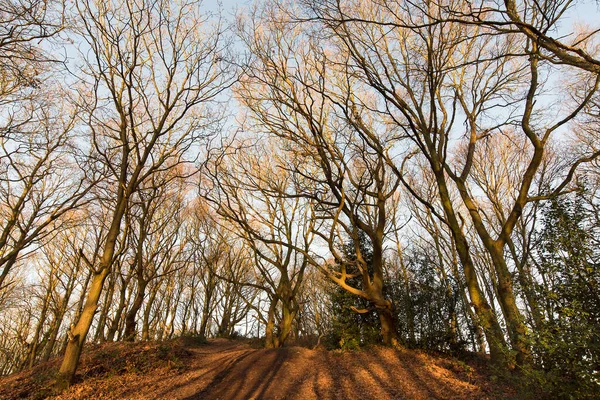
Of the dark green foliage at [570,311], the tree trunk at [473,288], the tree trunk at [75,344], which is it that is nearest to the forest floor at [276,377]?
the tree trunk at [75,344]

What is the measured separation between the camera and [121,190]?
7816mm

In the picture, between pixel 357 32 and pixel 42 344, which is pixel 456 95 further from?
pixel 42 344

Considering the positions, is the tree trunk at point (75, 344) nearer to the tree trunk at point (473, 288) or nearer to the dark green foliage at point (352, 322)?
the dark green foliage at point (352, 322)

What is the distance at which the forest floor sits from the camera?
6480 millimetres

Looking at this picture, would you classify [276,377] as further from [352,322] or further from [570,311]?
[570,311]

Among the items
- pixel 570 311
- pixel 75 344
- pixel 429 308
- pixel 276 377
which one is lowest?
pixel 276 377

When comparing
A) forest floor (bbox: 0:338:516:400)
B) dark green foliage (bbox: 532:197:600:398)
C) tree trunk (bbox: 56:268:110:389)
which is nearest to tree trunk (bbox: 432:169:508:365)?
forest floor (bbox: 0:338:516:400)

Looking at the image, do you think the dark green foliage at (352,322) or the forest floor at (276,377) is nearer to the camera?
the forest floor at (276,377)

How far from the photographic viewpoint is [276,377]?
24.4 feet

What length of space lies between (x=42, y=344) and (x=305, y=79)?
58.5 ft

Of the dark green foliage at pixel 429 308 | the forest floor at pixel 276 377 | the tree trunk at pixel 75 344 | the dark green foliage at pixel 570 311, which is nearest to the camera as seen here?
the dark green foliage at pixel 570 311

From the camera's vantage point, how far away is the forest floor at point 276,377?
648 centimetres

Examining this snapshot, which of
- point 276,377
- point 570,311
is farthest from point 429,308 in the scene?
point 570,311

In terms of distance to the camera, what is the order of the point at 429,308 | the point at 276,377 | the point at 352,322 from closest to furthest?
the point at 276,377, the point at 429,308, the point at 352,322
